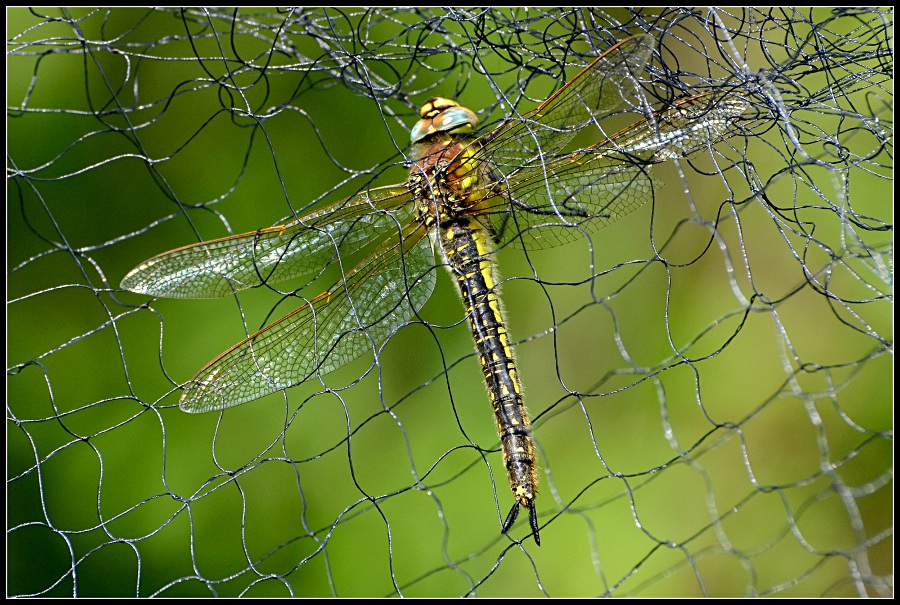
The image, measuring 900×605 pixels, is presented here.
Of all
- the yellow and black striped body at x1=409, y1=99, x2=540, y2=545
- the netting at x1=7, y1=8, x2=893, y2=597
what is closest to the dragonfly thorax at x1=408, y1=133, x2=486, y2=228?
the yellow and black striped body at x1=409, y1=99, x2=540, y2=545

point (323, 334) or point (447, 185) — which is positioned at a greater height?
point (447, 185)

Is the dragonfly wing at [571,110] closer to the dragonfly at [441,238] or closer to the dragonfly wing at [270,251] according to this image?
the dragonfly at [441,238]

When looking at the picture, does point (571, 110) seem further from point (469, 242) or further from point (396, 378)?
point (396, 378)

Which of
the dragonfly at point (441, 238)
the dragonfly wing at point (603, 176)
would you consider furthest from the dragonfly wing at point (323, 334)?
the dragonfly wing at point (603, 176)

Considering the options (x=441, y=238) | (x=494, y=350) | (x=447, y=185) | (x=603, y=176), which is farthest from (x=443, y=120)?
(x=494, y=350)

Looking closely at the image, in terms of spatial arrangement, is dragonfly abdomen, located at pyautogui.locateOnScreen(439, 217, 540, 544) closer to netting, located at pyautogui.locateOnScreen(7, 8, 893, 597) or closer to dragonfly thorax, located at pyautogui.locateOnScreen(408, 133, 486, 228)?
dragonfly thorax, located at pyautogui.locateOnScreen(408, 133, 486, 228)
